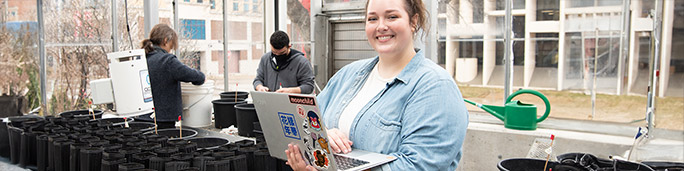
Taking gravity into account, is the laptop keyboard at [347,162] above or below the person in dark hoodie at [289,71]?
below

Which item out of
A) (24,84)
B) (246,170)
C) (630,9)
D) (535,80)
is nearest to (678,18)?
(630,9)

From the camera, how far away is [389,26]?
1.37 metres

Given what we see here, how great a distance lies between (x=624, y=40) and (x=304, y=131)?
4.34m

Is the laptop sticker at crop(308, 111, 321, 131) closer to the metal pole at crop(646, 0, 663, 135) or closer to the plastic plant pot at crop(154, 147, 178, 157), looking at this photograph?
the plastic plant pot at crop(154, 147, 178, 157)

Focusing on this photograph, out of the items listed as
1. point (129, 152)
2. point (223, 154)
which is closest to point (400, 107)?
point (223, 154)

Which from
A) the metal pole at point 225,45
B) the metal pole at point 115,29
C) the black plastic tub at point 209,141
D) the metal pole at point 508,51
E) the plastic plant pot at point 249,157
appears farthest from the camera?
the metal pole at point 225,45

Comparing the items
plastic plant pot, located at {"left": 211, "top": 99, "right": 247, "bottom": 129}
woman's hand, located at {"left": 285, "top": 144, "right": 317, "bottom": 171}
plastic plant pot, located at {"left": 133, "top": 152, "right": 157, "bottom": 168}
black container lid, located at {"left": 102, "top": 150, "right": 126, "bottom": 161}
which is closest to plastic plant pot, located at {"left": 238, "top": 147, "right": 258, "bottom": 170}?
plastic plant pot, located at {"left": 133, "top": 152, "right": 157, "bottom": 168}

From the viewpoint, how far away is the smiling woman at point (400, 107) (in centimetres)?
127

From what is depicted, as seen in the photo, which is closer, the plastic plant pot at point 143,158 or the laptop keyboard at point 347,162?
the laptop keyboard at point 347,162

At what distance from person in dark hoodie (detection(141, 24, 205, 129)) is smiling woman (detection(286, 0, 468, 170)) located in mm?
2383

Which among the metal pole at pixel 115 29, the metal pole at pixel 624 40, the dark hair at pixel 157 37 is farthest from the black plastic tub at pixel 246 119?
the metal pole at pixel 624 40

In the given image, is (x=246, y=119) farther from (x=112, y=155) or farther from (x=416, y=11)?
(x=416, y=11)

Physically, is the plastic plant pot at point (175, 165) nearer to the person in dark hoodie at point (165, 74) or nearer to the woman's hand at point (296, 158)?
the woman's hand at point (296, 158)

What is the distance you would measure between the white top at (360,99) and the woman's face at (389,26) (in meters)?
0.10
